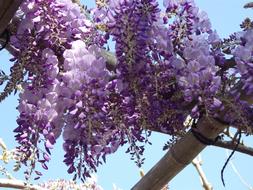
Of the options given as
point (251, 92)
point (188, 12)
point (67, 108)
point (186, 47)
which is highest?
point (188, 12)

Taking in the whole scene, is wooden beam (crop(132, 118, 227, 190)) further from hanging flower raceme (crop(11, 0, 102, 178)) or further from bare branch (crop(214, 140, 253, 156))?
hanging flower raceme (crop(11, 0, 102, 178))

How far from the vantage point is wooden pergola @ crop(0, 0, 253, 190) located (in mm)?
1296

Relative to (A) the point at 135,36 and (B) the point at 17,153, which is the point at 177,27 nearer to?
(A) the point at 135,36

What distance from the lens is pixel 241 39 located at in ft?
4.42

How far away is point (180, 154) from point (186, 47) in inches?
13.7

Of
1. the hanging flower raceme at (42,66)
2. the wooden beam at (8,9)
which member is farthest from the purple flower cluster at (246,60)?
the wooden beam at (8,9)

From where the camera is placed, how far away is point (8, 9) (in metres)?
1.28

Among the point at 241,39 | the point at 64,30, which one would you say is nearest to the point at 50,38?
the point at 64,30

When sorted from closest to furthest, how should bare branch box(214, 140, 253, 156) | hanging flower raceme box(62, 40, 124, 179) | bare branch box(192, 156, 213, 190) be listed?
hanging flower raceme box(62, 40, 124, 179) < bare branch box(214, 140, 253, 156) < bare branch box(192, 156, 213, 190)

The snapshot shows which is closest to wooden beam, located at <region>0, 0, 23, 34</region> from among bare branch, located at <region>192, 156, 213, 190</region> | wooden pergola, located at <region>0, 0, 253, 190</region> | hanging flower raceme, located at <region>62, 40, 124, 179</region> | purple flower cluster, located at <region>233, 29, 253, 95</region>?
wooden pergola, located at <region>0, 0, 253, 190</region>

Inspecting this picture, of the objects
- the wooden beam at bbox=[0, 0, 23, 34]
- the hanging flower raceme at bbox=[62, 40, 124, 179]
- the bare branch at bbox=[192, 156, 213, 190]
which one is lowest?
the hanging flower raceme at bbox=[62, 40, 124, 179]

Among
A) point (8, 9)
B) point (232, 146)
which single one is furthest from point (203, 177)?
point (8, 9)

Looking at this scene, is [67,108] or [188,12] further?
[188,12]

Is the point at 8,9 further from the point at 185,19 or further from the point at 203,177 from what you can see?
the point at 203,177
